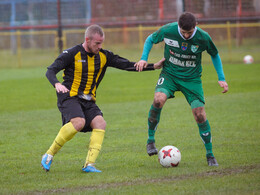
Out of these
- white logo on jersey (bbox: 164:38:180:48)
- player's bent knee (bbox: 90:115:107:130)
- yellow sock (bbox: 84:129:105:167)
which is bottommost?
yellow sock (bbox: 84:129:105:167)

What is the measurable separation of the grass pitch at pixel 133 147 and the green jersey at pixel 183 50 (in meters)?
1.11

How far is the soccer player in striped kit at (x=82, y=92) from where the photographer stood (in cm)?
575

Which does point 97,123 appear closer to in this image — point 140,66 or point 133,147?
point 140,66

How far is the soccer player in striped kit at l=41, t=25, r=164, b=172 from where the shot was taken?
575 centimetres

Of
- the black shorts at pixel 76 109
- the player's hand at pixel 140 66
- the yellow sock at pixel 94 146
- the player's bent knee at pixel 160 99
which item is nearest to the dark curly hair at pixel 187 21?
the player's hand at pixel 140 66

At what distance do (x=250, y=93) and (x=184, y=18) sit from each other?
24.3ft

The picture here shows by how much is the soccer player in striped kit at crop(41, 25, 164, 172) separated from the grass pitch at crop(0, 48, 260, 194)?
32cm

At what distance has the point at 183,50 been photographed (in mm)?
6211

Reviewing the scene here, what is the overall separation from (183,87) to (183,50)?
450mm

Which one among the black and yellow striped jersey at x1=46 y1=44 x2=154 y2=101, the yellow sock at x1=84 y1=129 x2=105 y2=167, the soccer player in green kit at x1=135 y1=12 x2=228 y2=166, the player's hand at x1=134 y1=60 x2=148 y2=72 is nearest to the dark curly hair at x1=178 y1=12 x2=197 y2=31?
the soccer player in green kit at x1=135 y1=12 x2=228 y2=166

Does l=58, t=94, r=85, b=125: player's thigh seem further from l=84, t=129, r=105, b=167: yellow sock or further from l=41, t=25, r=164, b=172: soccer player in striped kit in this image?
l=84, t=129, r=105, b=167: yellow sock

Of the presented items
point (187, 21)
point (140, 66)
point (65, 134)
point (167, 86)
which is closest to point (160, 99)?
point (167, 86)

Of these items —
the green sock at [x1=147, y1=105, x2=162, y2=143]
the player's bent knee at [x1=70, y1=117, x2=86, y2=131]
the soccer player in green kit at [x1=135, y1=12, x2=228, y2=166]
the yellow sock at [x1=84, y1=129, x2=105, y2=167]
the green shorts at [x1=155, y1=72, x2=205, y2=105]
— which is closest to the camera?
the player's bent knee at [x1=70, y1=117, x2=86, y2=131]

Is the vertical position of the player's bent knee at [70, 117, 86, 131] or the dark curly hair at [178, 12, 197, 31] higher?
the dark curly hair at [178, 12, 197, 31]
